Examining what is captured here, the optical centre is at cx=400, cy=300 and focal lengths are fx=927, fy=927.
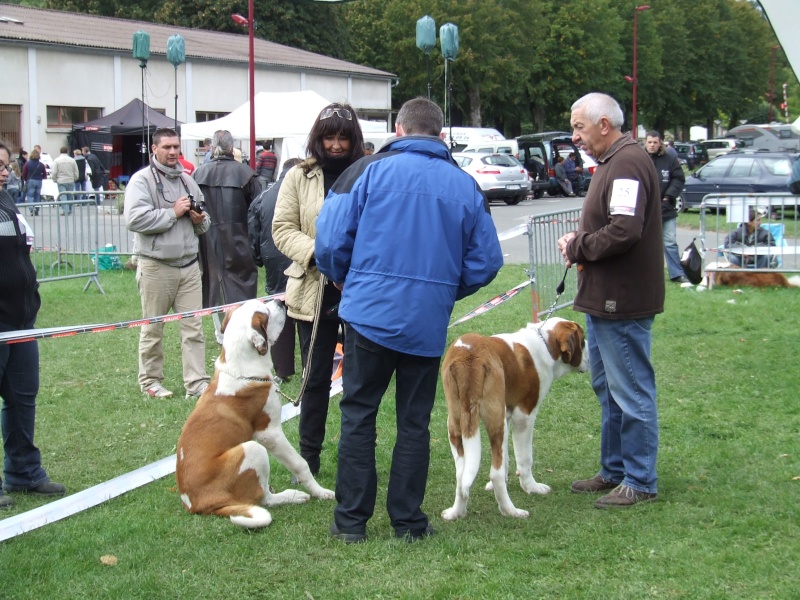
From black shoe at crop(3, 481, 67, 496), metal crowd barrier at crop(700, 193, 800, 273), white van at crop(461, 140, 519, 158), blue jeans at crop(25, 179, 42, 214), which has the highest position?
white van at crop(461, 140, 519, 158)

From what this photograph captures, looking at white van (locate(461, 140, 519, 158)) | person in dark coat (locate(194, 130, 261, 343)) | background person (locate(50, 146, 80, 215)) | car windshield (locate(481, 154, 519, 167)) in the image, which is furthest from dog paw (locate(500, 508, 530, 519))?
white van (locate(461, 140, 519, 158))

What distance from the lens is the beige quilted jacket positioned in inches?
202

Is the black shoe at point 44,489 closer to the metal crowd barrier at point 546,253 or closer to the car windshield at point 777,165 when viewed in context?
the metal crowd barrier at point 546,253

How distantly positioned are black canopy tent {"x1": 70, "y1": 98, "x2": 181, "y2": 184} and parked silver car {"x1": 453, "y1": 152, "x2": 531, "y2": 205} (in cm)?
995

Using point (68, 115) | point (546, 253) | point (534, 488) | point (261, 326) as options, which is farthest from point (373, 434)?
point (68, 115)

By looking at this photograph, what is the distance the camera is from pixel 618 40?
192ft

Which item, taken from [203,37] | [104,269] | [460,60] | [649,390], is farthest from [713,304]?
[460,60]

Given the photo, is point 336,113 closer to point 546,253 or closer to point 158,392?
point 158,392

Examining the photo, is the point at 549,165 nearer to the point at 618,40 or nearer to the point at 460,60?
the point at 460,60

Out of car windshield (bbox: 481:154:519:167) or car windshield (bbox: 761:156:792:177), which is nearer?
car windshield (bbox: 761:156:792:177)

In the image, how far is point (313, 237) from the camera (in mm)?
5238

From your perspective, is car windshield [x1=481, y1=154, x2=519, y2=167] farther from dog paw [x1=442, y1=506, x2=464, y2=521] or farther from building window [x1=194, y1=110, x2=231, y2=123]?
dog paw [x1=442, y1=506, x2=464, y2=521]

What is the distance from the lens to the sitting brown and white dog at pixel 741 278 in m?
12.4

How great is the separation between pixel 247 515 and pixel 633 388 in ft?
6.66
